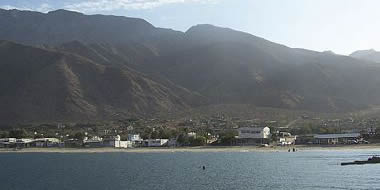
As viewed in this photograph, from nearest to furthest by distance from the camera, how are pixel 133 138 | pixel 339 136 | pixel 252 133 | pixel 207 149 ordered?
pixel 207 149, pixel 339 136, pixel 252 133, pixel 133 138

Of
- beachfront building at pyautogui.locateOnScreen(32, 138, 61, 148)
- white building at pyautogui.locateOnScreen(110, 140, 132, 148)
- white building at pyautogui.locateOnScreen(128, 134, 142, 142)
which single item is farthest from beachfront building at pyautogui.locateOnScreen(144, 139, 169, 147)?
beachfront building at pyautogui.locateOnScreen(32, 138, 61, 148)

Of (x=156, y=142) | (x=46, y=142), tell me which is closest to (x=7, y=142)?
(x=46, y=142)

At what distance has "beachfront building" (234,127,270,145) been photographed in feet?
451

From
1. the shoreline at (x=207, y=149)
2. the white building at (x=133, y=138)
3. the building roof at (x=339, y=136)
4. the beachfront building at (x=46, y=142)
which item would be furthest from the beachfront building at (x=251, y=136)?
the beachfront building at (x=46, y=142)

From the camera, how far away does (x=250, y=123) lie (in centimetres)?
16838

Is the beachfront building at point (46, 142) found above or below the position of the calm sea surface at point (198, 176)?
above

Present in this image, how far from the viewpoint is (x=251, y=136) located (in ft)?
450

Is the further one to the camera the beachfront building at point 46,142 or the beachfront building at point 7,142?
the beachfront building at point 7,142

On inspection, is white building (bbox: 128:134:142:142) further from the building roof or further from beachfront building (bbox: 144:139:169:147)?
the building roof

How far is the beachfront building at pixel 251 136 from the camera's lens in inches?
5408

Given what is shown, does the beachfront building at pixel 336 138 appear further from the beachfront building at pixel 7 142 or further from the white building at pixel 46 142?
the beachfront building at pixel 7 142

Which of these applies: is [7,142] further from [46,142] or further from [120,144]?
[120,144]

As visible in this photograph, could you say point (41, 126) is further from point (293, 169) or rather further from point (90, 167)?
point (293, 169)

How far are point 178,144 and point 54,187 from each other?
260 feet
